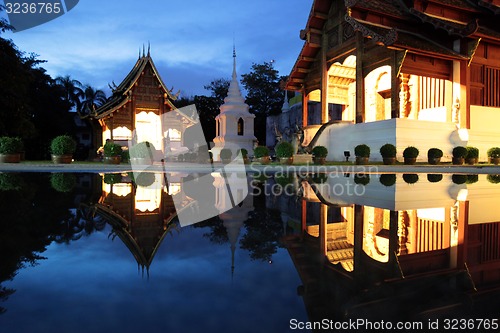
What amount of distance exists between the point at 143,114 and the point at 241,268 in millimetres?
29376

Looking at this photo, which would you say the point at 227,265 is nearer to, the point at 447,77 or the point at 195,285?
the point at 195,285

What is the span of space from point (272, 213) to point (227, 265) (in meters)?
2.16

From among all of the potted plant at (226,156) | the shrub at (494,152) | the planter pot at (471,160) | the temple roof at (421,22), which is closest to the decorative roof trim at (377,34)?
the temple roof at (421,22)

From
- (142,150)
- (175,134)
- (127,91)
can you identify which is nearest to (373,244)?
(142,150)

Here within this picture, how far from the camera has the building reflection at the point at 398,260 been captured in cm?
164

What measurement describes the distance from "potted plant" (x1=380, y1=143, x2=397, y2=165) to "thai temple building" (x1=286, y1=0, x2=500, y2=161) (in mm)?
1115

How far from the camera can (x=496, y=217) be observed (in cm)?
409

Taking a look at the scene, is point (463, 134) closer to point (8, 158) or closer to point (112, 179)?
point (112, 179)

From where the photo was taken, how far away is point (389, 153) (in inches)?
645

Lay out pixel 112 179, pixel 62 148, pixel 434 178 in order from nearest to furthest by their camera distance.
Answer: pixel 112 179 → pixel 434 178 → pixel 62 148

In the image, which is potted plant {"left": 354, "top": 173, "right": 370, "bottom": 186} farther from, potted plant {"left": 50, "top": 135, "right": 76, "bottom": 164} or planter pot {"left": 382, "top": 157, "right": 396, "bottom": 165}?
potted plant {"left": 50, "top": 135, "right": 76, "bottom": 164}

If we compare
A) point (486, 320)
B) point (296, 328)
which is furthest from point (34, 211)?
point (486, 320)

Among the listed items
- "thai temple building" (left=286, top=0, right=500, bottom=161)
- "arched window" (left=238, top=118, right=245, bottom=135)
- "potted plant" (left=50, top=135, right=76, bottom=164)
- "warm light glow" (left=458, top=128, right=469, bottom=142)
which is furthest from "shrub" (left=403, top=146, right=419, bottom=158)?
"potted plant" (left=50, top=135, right=76, bottom=164)

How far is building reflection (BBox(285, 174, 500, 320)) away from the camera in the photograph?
5.39 ft
